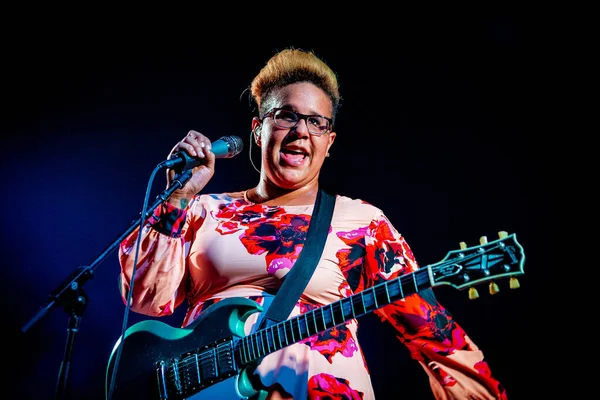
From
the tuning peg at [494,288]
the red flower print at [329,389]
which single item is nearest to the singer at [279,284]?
the red flower print at [329,389]

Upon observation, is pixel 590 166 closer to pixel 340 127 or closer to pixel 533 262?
pixel 533 262

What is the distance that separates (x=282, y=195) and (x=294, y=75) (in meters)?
0.65

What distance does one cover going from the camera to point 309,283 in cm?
179

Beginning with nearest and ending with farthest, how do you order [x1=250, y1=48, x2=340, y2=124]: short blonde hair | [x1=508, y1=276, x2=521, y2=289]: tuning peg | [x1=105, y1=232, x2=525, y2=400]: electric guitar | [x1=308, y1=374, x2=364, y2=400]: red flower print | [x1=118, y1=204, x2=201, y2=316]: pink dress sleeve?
[x1=508, y1=276, x2=521, y2=289]: tuning peg
[x1=105, y1=232, x2=525, y2=400]: electric guitar
[x1=308, y1=374, x2=364, y2=400]: red flower print
[x1=118, y1=204, x2=201, y2=316]: pink dress sleeve
[x1=250, y1=48, x2=340, y2=124]: short blonde hair

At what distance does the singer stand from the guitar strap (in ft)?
0.04

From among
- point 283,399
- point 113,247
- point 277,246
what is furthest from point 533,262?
point 113,247

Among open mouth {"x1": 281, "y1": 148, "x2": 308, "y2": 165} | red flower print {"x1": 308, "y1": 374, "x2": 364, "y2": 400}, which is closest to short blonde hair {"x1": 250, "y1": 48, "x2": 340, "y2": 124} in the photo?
open mouth {"x1": 281, "y1": 148, "x2": 308, "y2": 165}

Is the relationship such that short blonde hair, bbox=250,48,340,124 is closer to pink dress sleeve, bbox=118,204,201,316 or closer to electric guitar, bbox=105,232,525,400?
pink dress sleeve, bbox=118,204,201,316

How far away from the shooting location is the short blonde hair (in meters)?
2.42

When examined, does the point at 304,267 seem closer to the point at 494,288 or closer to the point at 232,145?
the point at 232,145

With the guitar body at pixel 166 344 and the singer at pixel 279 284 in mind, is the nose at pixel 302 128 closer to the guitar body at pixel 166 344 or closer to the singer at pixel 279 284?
the singer at pixel 279 284

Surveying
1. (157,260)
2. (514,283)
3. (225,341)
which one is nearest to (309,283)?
(225,341)

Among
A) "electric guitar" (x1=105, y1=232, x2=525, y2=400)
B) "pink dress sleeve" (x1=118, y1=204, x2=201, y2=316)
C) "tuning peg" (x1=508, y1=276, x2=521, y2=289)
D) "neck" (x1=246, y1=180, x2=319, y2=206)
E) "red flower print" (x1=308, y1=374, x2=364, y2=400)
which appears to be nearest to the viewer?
"tuning peg" (x1=508, y1=276, x2=521, y2=289)

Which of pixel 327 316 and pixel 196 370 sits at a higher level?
pixel 327 316
